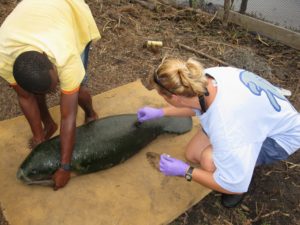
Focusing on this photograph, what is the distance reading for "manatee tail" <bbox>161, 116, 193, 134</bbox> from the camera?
3.23 metres

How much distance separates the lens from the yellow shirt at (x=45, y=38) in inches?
91.4

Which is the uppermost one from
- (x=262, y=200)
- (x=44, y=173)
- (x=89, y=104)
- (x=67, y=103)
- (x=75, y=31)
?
(x=75, y=31)

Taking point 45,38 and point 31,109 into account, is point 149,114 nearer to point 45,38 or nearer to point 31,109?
point 31,109

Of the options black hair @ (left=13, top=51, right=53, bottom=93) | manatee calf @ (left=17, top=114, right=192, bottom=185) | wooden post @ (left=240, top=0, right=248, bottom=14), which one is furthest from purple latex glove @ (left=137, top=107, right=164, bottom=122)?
wooden post @ (left=240, top=0, right=248, bottom=14)

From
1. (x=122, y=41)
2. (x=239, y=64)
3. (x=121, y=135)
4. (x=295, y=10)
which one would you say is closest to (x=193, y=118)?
(x=121, y=135)

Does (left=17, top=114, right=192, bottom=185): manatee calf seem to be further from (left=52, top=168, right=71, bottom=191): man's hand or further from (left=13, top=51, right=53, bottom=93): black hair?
(left=13, top=51, right=53, bottom=93): black hair

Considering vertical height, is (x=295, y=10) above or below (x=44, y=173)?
above

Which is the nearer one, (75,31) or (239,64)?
(75,31)

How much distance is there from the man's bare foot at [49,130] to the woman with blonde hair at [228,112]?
1.19 metres

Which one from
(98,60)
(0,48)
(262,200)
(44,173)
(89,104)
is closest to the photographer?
(0,48)

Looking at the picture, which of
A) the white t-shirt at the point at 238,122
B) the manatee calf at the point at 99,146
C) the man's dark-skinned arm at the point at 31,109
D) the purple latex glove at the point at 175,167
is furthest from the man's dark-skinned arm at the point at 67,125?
the white t-shirt at the point at 238,122

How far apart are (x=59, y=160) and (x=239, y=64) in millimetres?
2719

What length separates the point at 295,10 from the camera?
4984mm

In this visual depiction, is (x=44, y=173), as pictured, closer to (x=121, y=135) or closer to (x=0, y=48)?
(x=121, y=135)
